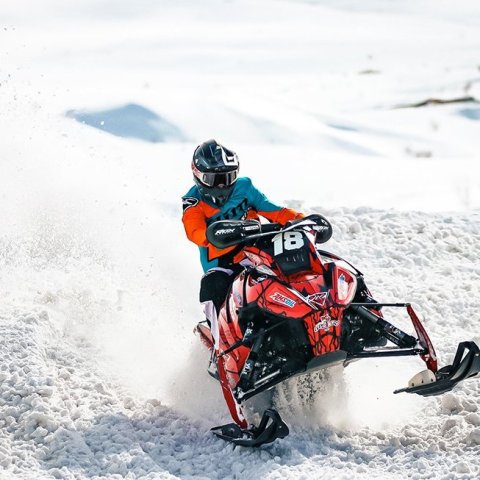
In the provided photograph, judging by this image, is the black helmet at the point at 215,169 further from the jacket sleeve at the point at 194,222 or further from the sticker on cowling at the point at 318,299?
the sticker on cowling at the point at 318,299

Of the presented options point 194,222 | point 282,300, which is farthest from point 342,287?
point 194,222

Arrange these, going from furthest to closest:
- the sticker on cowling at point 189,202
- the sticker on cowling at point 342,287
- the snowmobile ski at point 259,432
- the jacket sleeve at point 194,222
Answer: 1. the sticker on cowling at point 189,202
2. the jacket sleeve at point 194,222
3. the sticker on cowling at point 342,287
4. the snowmobile ski at point 259,432

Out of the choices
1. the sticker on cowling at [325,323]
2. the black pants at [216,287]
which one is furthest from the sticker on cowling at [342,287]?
the black pants at [216,287]

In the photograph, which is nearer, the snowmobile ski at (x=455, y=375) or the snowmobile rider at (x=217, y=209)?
the snowmobile ski at (x=455, y=375)

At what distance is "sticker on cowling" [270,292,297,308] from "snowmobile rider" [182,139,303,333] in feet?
2.79

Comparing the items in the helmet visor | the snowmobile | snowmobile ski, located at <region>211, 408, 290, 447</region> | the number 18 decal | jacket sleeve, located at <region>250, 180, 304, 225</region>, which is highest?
the helmet visor

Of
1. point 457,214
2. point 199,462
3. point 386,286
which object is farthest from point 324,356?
point 457,214

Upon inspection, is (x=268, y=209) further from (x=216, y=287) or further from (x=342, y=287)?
(x=342, y=287)

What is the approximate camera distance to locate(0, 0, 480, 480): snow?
6371mm

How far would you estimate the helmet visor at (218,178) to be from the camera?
736cm

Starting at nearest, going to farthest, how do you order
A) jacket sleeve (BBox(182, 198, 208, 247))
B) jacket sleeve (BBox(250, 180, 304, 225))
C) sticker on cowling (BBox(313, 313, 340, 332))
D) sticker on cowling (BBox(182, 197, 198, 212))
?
sticker on cowling (BBox(313, 313, 340, 332)) → jacket sleeve (BBox(182, 198, 208, 247)) → sticker on cowling (BBox(182, 197, 198, 212)) → jacket sleeve (BBox(250, 180, 304, 225))

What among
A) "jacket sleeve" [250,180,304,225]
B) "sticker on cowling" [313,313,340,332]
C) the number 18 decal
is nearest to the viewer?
"sticker on cowling" [313,313,340,332]

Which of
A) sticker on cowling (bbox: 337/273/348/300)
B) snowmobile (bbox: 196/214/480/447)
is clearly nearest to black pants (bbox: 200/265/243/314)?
snowmobile (bbox: 196/214/480/447)

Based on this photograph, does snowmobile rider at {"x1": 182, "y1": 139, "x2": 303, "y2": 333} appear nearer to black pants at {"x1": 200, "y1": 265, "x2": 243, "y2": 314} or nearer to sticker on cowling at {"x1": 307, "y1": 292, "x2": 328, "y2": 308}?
black pants at {"x1": 200, "y1": 265, "x2": 243, "y2": 314}
